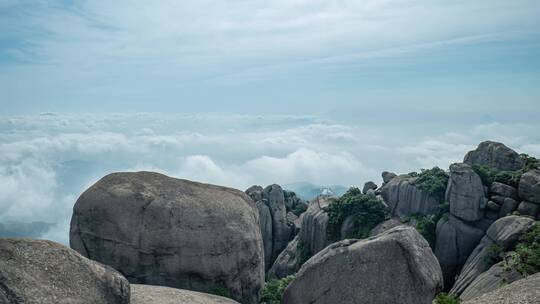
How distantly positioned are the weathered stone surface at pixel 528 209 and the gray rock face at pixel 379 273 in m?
27.2

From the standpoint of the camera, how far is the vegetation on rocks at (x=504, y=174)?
1999 inches

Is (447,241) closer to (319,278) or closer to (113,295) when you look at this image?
(319,278)

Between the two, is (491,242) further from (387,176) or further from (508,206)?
(387,176)

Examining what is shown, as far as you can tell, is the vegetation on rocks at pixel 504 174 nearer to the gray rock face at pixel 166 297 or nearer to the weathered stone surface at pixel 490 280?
the weathered stone surface at pixel 490 280

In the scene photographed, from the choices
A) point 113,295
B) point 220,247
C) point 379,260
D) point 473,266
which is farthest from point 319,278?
point 473,266

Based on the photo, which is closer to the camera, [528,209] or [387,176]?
[528,209]

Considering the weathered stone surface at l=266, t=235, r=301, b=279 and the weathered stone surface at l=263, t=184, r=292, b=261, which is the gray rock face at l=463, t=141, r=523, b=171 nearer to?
the weathered stone surface at l=266, t=235, r=301, b=279

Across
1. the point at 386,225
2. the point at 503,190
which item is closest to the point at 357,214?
the point at 386,225

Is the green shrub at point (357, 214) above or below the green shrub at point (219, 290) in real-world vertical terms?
below

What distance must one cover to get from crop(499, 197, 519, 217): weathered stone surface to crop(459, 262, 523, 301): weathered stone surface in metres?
9.62

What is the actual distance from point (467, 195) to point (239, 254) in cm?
2952

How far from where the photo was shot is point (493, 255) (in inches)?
1695

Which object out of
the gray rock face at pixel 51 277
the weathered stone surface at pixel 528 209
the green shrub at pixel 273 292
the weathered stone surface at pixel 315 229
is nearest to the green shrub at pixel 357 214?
the weathered stone surface at pixel 315 229

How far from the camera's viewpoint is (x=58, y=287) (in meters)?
20.0
